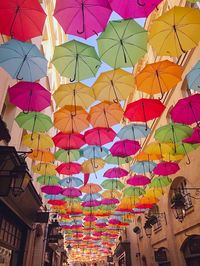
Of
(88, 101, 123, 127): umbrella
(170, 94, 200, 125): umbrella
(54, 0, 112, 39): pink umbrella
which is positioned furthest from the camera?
(88, 101, 123, 127): umbrella

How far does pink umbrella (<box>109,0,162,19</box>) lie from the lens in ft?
16.9

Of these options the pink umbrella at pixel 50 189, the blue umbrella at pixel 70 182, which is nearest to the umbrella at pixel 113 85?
the pink umbrella at pixel 50 189

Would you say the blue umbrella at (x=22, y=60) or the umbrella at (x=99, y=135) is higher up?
the blue umbrella at (x=22, y=60)

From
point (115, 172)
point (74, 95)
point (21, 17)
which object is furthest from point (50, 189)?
point (21, 17)

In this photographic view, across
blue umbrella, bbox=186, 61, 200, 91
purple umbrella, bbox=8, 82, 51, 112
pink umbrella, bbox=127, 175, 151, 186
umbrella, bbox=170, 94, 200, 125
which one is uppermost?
blue umbrella, bbox=186, 61, 200, 91

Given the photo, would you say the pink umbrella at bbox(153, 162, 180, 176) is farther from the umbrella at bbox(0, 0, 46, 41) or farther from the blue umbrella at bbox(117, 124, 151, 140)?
the umbrella at bbox(0, 0, 46, 41)

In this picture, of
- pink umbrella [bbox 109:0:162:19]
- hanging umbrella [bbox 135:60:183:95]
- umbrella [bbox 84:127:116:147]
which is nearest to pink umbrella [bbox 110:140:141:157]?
umbrella [bbox 84:127:116:147]

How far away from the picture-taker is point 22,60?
616 centimetres

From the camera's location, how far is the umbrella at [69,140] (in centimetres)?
886

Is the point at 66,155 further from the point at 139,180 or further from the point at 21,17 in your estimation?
the point at 21,17

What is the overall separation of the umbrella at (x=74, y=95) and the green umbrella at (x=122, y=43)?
4.34ft

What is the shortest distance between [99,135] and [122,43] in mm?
3672

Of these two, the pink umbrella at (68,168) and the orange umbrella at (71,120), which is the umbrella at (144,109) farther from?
the pink umbrella at (68,168)

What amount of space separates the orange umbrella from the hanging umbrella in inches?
90.9
